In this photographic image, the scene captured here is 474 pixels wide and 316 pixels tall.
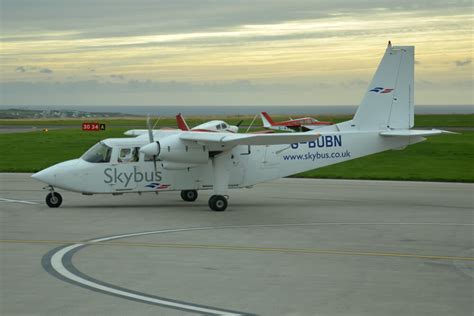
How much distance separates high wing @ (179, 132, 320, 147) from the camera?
798 inches

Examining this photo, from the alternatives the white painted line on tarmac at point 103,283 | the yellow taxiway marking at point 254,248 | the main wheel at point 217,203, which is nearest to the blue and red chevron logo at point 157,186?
the main wheel at point 217,203

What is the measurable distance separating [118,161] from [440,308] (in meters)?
14.0

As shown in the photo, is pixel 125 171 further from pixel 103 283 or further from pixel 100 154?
pixel 103 283

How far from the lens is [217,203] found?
2222 cm

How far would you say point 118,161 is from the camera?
74.7 ft

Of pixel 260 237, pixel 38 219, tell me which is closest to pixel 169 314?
pixel 260 237

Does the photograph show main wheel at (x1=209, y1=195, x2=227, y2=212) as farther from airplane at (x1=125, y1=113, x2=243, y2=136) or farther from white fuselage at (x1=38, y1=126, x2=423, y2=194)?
airplane at (x1=125, y1=113, x2=243, y2=136)

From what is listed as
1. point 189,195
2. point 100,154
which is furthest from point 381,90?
point 100,154

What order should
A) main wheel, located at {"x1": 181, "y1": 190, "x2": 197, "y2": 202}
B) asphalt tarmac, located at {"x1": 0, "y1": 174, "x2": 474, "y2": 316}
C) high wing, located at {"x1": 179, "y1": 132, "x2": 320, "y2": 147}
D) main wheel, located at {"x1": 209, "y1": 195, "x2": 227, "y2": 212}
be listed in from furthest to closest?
main wheel, located at {"x1": 181, "y1": 190, "x2": 197, "y2": 202} → main wheel, located at {"x1": 209, "y1": 195, "x2": 227, "y2": 212} → high wing, located at {"x1": 179, "y1": 132, "x2": 320, "y2": 147} → asphalt tarmac, located at {"x1": 0, "y1": 174, "x2": 474, "y2": 316}

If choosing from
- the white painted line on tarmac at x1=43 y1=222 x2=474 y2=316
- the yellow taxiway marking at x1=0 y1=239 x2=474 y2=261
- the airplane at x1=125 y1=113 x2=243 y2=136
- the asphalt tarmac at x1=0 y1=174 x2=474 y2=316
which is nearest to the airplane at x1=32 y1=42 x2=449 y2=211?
the asphalt tarmac at x1=0 y1=174 x2=474 y2=316

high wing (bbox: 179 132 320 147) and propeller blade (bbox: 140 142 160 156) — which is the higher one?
high wing (bbox: 179 132 320 147)

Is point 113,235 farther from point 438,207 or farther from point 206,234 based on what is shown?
point 438,207

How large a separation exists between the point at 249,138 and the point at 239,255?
19.8 feet

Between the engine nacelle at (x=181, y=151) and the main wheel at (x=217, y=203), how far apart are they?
128 cm
